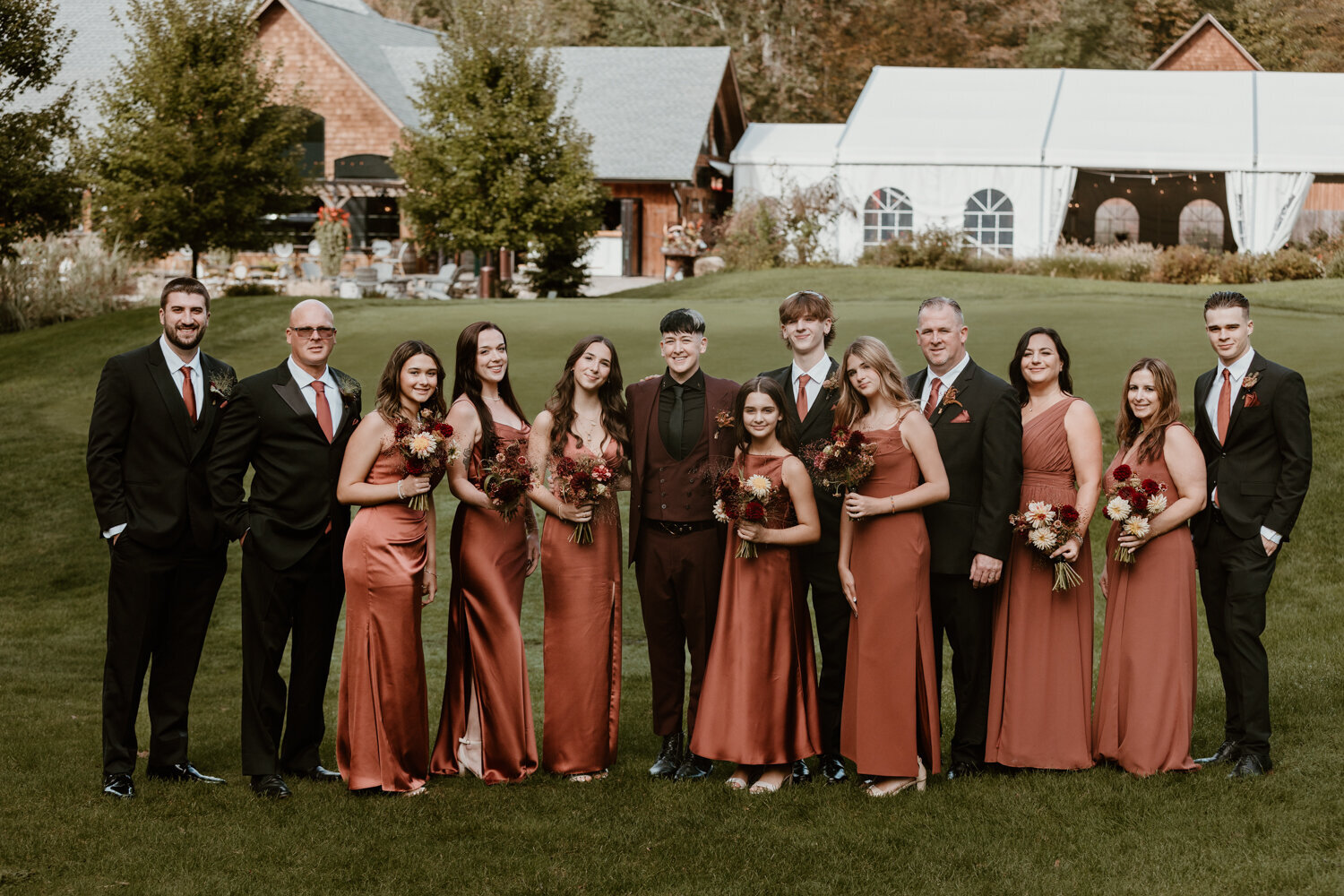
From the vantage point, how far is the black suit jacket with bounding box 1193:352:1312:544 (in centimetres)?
624

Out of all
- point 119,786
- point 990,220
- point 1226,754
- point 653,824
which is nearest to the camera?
point 653,824

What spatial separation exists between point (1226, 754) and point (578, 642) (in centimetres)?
326

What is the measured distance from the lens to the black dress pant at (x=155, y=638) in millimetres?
6234

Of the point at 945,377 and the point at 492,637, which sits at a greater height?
the point at 945,377

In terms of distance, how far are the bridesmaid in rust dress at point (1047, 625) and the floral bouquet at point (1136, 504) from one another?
0.15 metres

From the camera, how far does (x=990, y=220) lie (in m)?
33.4

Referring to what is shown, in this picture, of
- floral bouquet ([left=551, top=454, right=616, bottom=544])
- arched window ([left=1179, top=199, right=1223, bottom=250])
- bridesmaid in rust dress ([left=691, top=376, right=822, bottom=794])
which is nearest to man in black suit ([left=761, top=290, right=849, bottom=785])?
bridesmaid in rust dress ([left=691, top=376, right=822, bottom=794])

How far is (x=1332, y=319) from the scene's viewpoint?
17.3 meters

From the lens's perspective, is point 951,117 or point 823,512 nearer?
point 823,512

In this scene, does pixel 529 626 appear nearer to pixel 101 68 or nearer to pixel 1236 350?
pixel 1236 350

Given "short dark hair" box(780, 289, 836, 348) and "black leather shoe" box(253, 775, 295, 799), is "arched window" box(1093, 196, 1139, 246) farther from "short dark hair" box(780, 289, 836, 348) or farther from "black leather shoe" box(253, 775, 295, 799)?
"black leather shoe" box(253, 775, 295, 799)

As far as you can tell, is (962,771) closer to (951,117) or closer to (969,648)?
(969,648)

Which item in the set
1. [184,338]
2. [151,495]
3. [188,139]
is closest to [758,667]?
[151,495]

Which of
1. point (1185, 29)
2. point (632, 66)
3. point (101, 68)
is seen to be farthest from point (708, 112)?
point (1185, 29)
